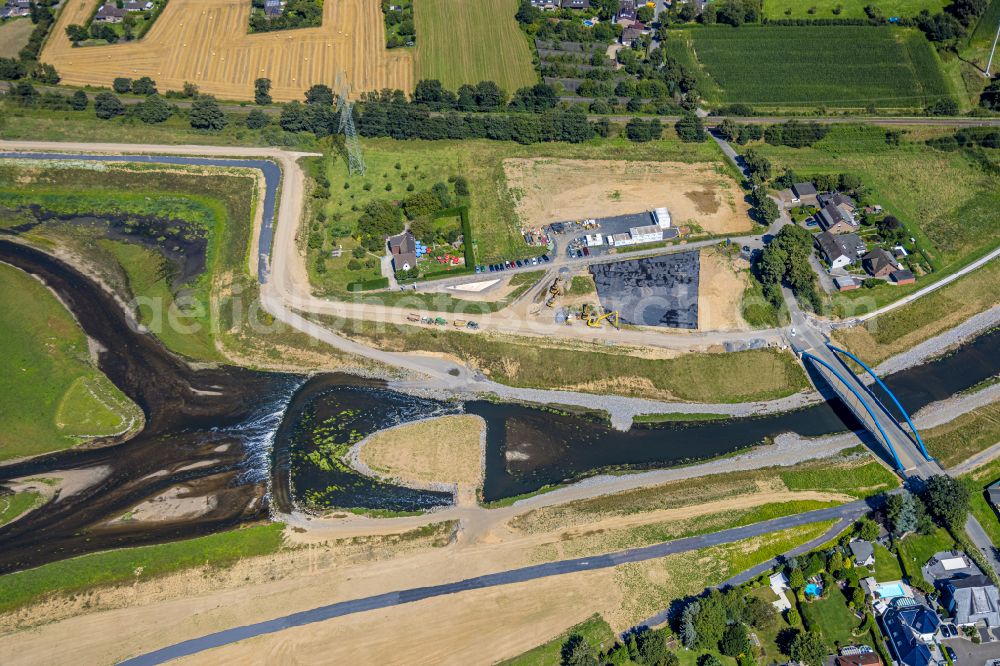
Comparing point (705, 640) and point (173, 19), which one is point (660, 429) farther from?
point (173, 19)

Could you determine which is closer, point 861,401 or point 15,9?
point 861,401

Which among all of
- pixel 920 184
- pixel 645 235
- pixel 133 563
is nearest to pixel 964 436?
pixel 645 235

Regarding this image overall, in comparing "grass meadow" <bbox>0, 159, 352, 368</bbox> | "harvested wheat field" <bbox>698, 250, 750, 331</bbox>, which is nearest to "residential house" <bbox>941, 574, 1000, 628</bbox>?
"harvested wheat field" <bbox>698, 250, 750, 331</bbox>

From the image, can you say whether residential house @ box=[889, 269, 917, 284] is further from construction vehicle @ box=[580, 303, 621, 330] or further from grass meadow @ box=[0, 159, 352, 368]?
grass meadow @ box=[0, 159, 352, 368]

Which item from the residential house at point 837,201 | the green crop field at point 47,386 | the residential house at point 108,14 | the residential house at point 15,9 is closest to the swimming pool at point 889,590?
the residential house at point 837,201

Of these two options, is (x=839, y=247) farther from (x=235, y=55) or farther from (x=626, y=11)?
(x=235, y=55)
